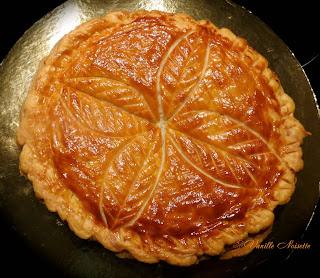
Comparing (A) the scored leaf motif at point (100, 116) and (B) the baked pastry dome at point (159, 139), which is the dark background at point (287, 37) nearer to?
(B) the baked pastry dome at point (159, 139)

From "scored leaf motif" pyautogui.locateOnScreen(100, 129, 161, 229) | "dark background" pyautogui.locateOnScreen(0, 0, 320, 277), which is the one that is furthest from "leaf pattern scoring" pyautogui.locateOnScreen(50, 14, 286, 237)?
"dark background" pyautogui.locateOnScreen(0, 0, 320, 277)

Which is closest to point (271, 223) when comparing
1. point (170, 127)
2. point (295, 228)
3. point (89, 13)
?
point (295, 228)

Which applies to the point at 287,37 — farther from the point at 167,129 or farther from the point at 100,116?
the point at 100,116

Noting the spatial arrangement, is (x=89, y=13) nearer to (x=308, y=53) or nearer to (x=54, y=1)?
(x=54, y=1)

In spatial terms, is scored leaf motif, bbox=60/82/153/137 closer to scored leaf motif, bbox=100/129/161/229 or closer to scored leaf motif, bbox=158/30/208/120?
scored leaf motif, bbox=100/129/161/229

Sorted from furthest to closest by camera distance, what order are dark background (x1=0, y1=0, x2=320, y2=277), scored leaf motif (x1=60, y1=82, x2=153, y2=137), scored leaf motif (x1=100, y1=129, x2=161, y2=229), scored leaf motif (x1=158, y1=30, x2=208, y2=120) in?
dark background (x1=0, y1=0, x2=320, y2=277) < scored leaf motif (x1=158, y1=30, x2=208, y2=120) < scored leaf motif (x1=60, y1=82, x2=153, y2=137) < scored leaf motif (x1=100, y1=129, x2=161, y2=229)
